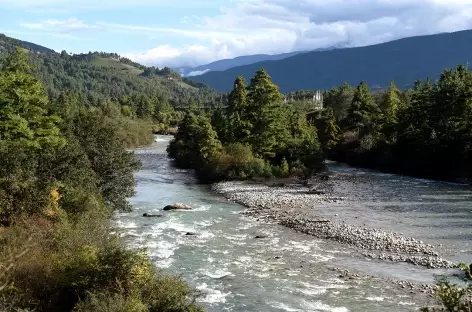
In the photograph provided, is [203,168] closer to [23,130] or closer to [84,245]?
[23,130]

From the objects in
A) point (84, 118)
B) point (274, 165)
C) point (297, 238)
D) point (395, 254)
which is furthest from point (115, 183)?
point (274, 165)

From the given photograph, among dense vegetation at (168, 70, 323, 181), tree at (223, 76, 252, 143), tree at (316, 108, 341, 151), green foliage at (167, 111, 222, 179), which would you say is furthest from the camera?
tree at (316, 108, 341, 151)

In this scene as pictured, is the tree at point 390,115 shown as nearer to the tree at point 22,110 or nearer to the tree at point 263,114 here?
the tree at point 263,114

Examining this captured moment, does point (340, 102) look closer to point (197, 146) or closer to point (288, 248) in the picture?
point (197, 146)

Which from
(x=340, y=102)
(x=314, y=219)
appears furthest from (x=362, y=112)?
(x=314, y=219)

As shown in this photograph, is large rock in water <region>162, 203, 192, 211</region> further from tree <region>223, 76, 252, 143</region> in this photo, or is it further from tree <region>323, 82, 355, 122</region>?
tree <region>323, 82, 355, 122</region>

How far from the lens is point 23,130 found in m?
29.6

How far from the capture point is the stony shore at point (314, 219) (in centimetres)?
2738

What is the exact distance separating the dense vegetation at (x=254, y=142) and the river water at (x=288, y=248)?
9.17 meters

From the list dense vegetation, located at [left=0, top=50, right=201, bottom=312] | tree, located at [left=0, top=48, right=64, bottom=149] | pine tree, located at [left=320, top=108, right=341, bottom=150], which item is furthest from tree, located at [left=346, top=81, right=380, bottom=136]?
tree, located at [left=0, top=48, right=64, bottom=149]

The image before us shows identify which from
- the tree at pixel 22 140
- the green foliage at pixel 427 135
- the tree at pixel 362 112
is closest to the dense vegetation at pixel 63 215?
the tree at pixel 22 140

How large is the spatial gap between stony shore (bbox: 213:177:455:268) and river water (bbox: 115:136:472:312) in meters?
1.06

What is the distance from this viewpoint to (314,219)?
3628 centimetres

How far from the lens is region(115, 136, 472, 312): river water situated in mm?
20719
